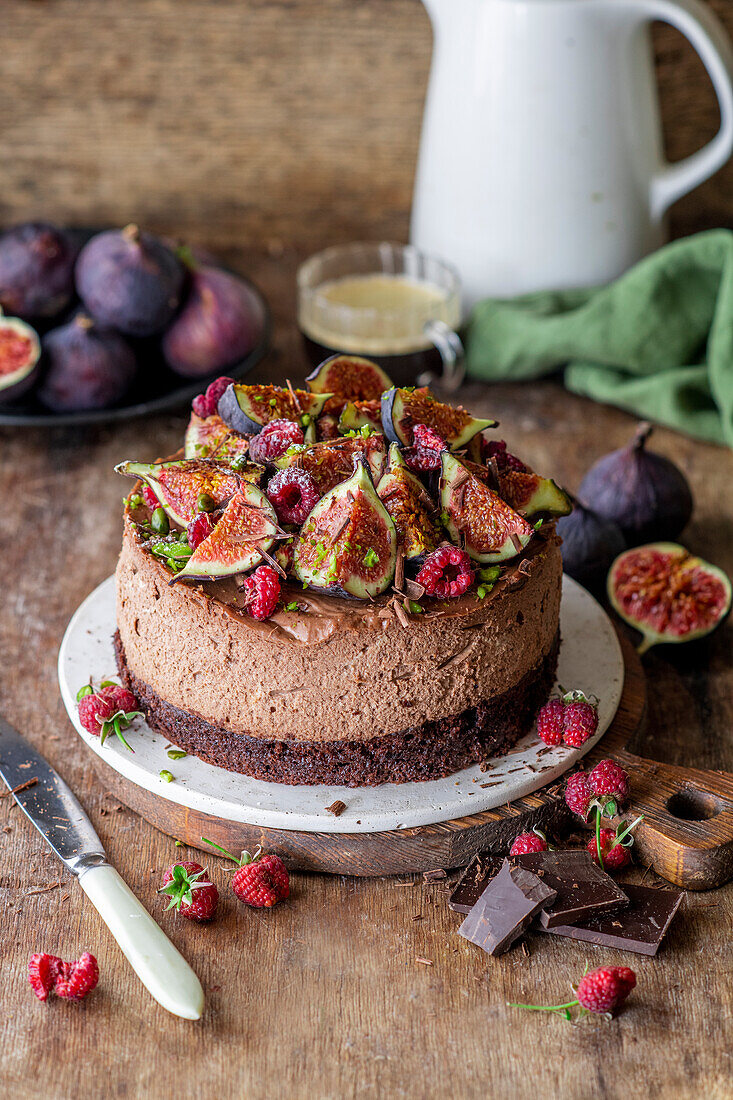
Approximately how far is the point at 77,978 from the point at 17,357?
2159 millimetres

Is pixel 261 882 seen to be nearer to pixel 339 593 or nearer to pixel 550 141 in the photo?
pixel 339 593

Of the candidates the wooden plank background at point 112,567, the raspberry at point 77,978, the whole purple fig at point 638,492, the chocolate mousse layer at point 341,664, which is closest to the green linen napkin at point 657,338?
the wooden plank background at point 112,567

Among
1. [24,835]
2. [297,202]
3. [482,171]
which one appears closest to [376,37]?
[297,202]

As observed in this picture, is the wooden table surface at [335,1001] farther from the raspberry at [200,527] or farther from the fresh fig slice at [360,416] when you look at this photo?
the fresh fig slice at [360,416]

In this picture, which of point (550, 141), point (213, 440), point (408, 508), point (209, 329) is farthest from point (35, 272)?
point (408, 508)

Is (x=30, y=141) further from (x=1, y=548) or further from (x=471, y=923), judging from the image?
(x=471, y=923)

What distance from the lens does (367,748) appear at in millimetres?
2184

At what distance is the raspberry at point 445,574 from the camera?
209cm

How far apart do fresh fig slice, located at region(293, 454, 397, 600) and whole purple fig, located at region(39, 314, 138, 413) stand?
1587mm

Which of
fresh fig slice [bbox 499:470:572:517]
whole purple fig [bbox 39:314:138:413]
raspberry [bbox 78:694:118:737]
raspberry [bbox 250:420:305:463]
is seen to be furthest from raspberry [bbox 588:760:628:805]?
whole purple fig [bbox 39:314:138:413]

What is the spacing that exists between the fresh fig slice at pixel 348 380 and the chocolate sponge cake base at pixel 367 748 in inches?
31.4

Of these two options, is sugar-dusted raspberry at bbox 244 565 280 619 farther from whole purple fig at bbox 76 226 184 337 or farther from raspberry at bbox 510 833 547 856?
whole purple fig at bbox 76 226 184 337

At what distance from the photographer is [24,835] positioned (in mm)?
2279

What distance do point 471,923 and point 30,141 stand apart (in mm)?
3917
